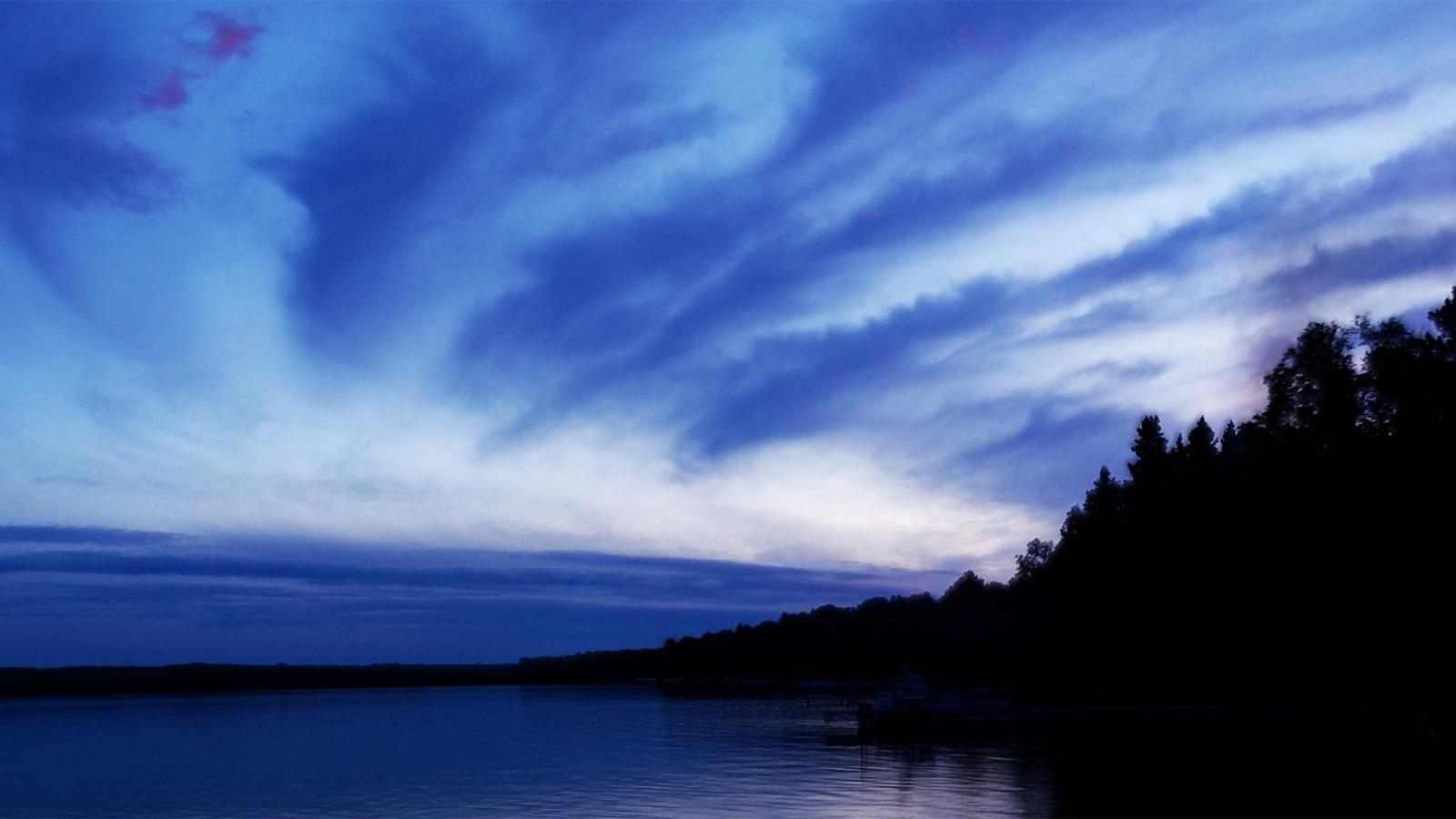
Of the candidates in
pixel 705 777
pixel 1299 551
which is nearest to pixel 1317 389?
pixel 1299 551

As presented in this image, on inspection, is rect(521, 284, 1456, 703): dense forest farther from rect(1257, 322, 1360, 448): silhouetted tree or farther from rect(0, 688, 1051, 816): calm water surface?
rect(0, 688, 1051, 816): calm water surface

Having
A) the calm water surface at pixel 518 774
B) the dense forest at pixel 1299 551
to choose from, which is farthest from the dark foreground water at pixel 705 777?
the dense forest at pixel 1299 551

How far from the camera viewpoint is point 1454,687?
6956 cm

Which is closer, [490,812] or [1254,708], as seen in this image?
[490,812]

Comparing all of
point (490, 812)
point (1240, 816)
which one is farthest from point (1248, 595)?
point (490, 812)

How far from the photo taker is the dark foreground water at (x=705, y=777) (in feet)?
155

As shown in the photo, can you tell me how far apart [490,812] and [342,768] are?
2848cm

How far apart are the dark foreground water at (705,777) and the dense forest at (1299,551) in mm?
16427

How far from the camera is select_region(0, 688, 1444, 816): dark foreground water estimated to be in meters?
47.1

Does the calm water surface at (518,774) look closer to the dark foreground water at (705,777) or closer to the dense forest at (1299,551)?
the dark foreground water at (705,777)

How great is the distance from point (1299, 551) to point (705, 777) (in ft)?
153

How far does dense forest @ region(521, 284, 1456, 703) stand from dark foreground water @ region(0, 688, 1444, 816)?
16427 millimetres

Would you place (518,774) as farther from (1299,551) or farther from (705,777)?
(1299,551)

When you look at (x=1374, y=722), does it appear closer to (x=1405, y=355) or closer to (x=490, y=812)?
(x=1405, y=355)
